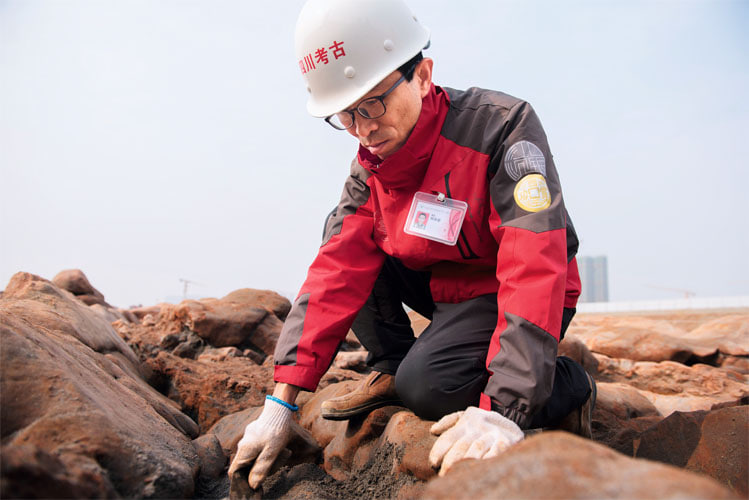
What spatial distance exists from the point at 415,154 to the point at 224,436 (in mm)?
1696

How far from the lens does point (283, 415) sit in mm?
2076

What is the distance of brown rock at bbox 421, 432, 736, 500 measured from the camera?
2.82 ft

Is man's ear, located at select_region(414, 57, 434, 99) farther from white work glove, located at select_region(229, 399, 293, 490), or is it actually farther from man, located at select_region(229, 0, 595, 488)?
white work glove, located at select_region(229, 399, 293, 490)

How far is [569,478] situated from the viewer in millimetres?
918

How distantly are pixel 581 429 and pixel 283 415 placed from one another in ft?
4.05

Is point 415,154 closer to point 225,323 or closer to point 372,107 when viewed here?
point 372,107

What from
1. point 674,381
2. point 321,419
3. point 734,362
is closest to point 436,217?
point 321,419

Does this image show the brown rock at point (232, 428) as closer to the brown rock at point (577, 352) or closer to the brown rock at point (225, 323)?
the brown rock at point (225, 323)

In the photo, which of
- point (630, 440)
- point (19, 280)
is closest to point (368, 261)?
point (630, 440)

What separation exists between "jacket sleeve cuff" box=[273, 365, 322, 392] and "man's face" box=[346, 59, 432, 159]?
0.95 m

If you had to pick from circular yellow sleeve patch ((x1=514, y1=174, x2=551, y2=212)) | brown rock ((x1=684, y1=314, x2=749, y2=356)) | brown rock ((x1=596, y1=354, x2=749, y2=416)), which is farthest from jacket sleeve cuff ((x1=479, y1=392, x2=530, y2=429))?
brown rock ((x1=684, y1=314, x2=749, y2=356))

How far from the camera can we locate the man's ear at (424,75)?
2.25 m

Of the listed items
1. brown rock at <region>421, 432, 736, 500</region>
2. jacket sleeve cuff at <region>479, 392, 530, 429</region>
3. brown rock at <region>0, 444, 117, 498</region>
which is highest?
brown rock at <region>421, 432, 736, 500</region>

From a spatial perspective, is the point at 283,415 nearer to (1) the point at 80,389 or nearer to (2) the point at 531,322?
(1) the point at 80,389
